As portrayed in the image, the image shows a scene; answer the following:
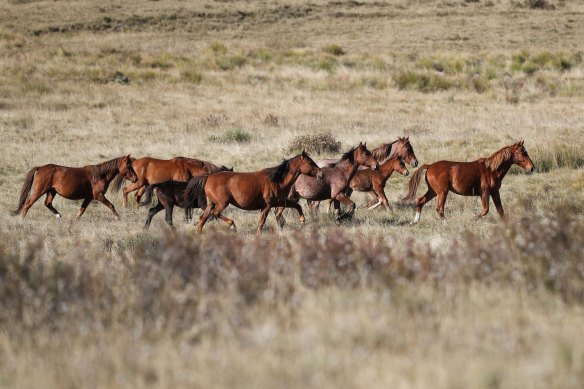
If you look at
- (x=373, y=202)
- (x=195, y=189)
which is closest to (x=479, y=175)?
(x=373, y=202)

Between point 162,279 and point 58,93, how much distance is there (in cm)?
2529

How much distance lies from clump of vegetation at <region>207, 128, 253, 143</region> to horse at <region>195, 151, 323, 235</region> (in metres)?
9.62

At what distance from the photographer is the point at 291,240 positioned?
36.2ft

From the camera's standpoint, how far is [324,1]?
66562 millimetres


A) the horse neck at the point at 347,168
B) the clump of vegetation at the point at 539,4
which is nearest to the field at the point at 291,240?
the horse neck at the point at 347,168

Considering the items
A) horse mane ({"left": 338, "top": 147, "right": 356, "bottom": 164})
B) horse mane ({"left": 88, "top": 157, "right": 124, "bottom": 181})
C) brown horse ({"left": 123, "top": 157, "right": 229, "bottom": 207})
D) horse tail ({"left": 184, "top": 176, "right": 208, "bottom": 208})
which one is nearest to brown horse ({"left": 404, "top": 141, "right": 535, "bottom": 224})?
horse mane ({"left": 338, "top": 147, "right": 356, "bottom": 164})

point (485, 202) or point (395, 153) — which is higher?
point (395, 153)

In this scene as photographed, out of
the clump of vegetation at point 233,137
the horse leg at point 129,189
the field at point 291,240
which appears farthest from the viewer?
the clump of vegetation at point 233,137

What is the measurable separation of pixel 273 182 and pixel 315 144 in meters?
8.45

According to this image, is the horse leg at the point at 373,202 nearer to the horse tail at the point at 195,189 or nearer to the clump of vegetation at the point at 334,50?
the horse tail at the point at 195,189

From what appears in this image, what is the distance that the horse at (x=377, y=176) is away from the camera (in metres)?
14.9

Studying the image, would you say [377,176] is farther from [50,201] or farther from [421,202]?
[50,201]

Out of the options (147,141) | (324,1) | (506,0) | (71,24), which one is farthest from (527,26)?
(147,141)

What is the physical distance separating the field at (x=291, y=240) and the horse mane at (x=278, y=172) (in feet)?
3.60
